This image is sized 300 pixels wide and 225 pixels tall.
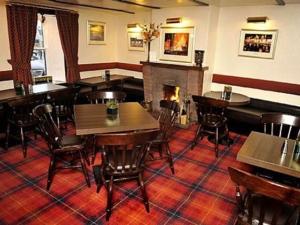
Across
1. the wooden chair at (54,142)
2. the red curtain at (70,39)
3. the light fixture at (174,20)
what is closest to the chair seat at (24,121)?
the wooden chair at (54,142)

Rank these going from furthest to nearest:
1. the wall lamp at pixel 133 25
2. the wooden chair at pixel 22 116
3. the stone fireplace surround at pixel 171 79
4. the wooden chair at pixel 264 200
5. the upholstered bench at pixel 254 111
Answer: the wall lamp at pixel 133 25 < the stone fireplace surround at pixel 171 79 < the upholstered bench at pixel 254 111 < the wooden chair at pixel 22 116 < the wooden chair at pixel 264 200

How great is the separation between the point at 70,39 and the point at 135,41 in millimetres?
1669

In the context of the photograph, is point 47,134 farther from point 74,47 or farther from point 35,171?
point 74,47

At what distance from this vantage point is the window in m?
5.02

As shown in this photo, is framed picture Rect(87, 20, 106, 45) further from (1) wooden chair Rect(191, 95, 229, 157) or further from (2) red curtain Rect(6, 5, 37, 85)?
(1) wooden chair Rect(191, 95, 229, 157)

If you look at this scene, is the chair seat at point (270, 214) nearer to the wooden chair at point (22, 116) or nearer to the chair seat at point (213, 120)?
the chair seat at point (213, 120)

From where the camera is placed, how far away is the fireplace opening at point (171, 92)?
5.32 meters

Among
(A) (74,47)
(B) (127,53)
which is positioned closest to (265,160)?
(A) (74,47)

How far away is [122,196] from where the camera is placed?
8.73 ft

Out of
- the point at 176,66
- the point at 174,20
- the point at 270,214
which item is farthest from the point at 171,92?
the point at 270,214

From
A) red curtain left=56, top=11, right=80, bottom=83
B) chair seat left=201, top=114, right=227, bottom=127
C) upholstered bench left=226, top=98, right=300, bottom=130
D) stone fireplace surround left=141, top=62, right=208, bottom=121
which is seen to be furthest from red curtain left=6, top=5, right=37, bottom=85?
upholstered bench left=226, top=98, right=300, bottom=130

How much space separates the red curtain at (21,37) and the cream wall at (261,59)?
3.69 metres

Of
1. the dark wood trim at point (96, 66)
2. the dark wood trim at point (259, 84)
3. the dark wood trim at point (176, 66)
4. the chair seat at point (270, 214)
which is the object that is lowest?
the chair seat at point (270, 214)

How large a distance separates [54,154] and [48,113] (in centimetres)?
58
